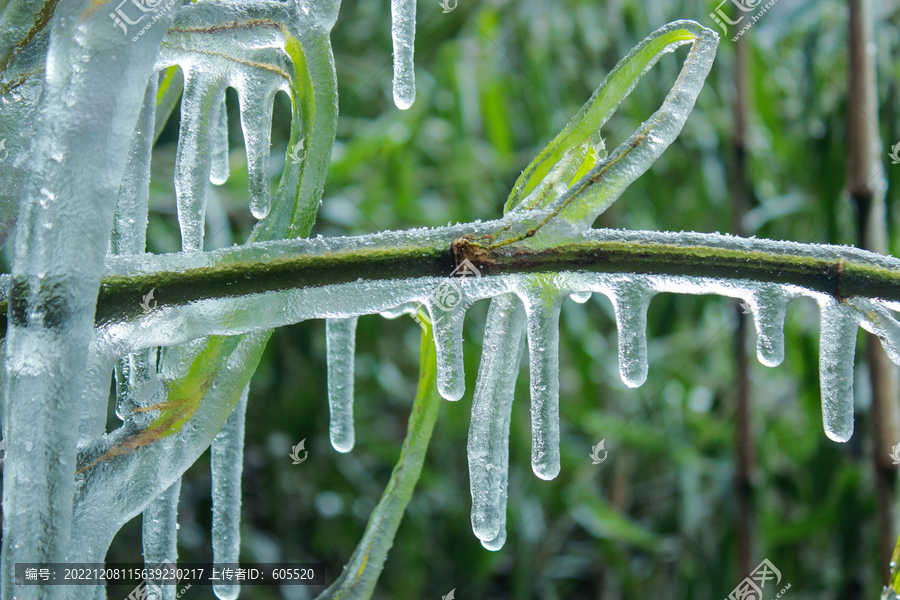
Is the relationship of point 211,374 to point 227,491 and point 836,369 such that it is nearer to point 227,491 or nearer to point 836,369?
point 227,491

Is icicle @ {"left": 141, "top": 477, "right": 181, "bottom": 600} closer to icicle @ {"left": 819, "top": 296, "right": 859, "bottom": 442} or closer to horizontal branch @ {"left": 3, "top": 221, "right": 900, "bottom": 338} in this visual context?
horizontal branch @ {"left": 3, "top": 221, "right": 900, "bottom": 338}

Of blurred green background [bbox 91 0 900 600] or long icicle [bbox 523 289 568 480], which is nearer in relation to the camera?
long icicle [bbox 523 289 568 480]

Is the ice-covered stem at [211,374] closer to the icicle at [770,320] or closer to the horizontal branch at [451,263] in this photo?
the horizontal branch at [451,263]

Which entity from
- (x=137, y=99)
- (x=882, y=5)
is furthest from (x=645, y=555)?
(x=137, y=99)

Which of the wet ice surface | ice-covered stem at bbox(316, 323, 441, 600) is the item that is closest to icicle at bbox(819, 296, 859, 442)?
the wet ice surface

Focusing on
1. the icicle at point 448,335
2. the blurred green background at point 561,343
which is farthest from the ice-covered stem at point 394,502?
the blurred green background at point 561,343

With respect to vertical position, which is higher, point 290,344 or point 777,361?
point 290,344

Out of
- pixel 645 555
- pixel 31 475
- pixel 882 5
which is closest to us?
pixel 31 475

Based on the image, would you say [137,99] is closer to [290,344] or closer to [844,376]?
[844,376]
